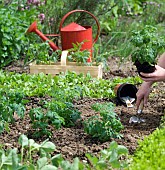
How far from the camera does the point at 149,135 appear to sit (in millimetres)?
4270

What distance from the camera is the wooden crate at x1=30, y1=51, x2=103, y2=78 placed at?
661 cm

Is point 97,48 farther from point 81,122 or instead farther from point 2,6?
point 81,122

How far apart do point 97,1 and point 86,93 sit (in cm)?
252

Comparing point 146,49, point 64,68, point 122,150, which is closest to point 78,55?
point 64,68

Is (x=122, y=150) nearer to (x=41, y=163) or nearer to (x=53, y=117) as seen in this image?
(x=41, y=163)

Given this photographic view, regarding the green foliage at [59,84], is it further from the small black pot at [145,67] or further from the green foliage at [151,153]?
the green foliage at [151,153]

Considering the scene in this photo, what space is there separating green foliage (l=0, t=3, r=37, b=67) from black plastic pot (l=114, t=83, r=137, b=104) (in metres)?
1.97

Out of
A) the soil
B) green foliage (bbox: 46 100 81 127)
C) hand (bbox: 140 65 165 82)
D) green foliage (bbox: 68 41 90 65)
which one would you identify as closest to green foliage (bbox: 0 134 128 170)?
the soil

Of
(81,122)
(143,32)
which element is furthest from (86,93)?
(143,32)

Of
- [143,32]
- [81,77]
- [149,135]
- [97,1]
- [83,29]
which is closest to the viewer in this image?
[149,135]

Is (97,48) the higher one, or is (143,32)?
(143,32)

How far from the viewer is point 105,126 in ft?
14.0

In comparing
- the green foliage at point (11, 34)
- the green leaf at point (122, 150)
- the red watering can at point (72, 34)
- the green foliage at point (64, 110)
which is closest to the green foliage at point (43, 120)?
the green foliage at point (64, 110)

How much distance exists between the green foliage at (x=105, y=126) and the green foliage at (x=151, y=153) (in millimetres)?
225
